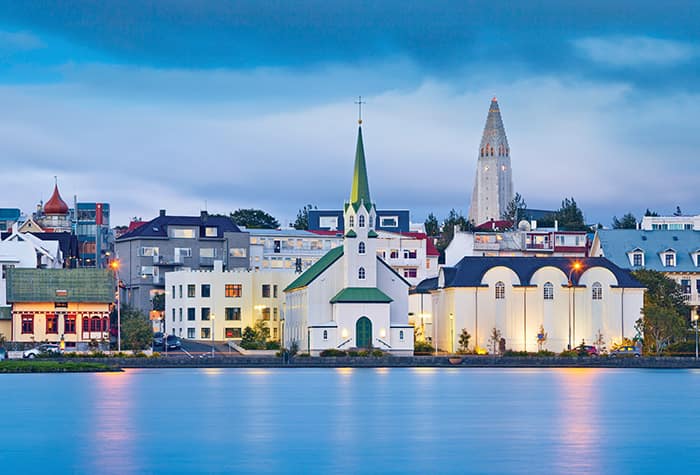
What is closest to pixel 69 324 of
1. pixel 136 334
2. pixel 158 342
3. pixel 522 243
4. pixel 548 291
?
pixel 136 334

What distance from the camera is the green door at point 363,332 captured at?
122562 mm

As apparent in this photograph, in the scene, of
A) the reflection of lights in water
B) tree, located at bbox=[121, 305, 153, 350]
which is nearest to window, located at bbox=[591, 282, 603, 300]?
the reflection of lights in water

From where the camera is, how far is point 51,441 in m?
Answer: 53.7

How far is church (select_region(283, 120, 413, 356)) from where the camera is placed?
12244 cm

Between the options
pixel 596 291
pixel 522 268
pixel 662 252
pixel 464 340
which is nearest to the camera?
pixel 464 340

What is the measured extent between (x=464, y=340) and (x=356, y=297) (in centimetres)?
931

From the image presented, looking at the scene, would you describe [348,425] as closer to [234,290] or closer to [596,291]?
[596,291]

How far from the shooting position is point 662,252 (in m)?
148

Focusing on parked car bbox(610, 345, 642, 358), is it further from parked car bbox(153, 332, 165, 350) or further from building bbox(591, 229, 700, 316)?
parked car bbox(153, 332, 165, 350)

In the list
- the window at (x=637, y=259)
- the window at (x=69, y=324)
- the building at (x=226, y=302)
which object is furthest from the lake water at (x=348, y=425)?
the window at (x=637, y=259)

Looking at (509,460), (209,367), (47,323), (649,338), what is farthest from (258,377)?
(509,460)

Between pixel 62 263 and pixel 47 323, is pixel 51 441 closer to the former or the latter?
pixel 47 323

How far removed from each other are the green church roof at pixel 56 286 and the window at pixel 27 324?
154 cm

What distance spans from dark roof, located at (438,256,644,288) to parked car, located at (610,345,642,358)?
6.02 meters
